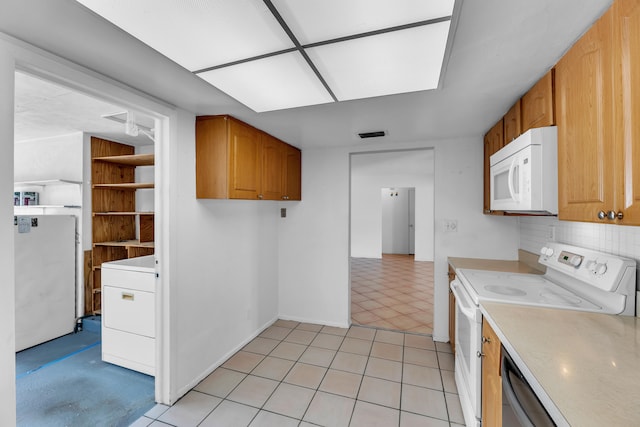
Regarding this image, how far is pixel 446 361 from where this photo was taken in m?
A: 2.56

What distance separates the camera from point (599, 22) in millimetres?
1061

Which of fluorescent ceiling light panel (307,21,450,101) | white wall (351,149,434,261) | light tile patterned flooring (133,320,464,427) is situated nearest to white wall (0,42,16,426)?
light tile patterned flooring (133,320,464,427)

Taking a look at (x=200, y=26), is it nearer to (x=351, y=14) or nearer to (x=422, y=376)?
(x=351, y=14)

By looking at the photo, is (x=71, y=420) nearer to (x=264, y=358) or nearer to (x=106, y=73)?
(x=264, y=358)

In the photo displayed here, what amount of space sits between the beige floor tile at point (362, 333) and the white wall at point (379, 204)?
4.10m

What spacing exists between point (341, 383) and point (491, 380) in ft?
4.12

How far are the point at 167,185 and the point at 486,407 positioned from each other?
2.35m

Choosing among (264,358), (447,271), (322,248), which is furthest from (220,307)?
(447,271)

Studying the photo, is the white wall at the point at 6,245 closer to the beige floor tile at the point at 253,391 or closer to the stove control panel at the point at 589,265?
the beige floor tile at the point at 253,391

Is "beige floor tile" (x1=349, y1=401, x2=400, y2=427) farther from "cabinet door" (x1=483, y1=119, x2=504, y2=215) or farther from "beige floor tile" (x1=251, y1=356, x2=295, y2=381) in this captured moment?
"cabinet door" (x1=483, y1=119, x2=504, y2=215)

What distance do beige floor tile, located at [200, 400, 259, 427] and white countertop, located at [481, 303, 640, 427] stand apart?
1663 mm

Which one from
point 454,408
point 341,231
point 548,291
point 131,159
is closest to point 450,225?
point 341,231

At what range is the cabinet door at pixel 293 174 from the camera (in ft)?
10.3

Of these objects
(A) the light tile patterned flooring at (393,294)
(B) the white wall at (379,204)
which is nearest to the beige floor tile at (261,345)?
(A) the light tile patterned flooring at (393,294)
